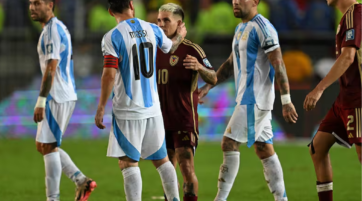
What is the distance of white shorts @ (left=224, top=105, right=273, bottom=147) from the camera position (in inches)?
239

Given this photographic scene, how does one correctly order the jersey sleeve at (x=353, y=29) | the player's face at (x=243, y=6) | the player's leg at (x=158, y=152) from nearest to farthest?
the jersey sleeve at (x=353, y=29) → the player's leg at (x=158, y=152) → the player's face at (x=243, y=6)

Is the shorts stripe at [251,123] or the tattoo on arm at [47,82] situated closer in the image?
the shorts stripe at [251,123]

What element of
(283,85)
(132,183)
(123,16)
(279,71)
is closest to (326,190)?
(283,85)

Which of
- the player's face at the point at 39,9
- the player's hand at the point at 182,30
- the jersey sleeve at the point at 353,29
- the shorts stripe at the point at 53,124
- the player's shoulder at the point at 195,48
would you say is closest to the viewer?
the jersey sleeve at the point at 353,29

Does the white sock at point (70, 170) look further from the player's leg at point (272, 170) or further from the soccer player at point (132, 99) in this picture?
the player's leg at point (272, 170)

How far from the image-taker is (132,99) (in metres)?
5.59

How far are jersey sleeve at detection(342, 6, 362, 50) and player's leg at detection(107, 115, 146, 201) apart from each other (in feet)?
6.48

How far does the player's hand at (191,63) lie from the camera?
608cm

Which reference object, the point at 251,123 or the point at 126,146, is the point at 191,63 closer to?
the point at 251,123

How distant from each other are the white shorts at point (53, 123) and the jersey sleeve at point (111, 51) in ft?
5.47

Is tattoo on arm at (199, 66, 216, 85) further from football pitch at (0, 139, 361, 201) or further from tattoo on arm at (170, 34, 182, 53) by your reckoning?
football pitch at (0, 139, 361, 201)

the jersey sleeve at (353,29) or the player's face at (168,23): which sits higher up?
the player's face at (168,23)

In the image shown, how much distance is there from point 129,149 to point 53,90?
1.75 metres

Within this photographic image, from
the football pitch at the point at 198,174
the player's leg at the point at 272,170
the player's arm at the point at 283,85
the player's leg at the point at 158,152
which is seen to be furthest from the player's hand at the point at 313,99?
the football pitch at the point at 198,174
